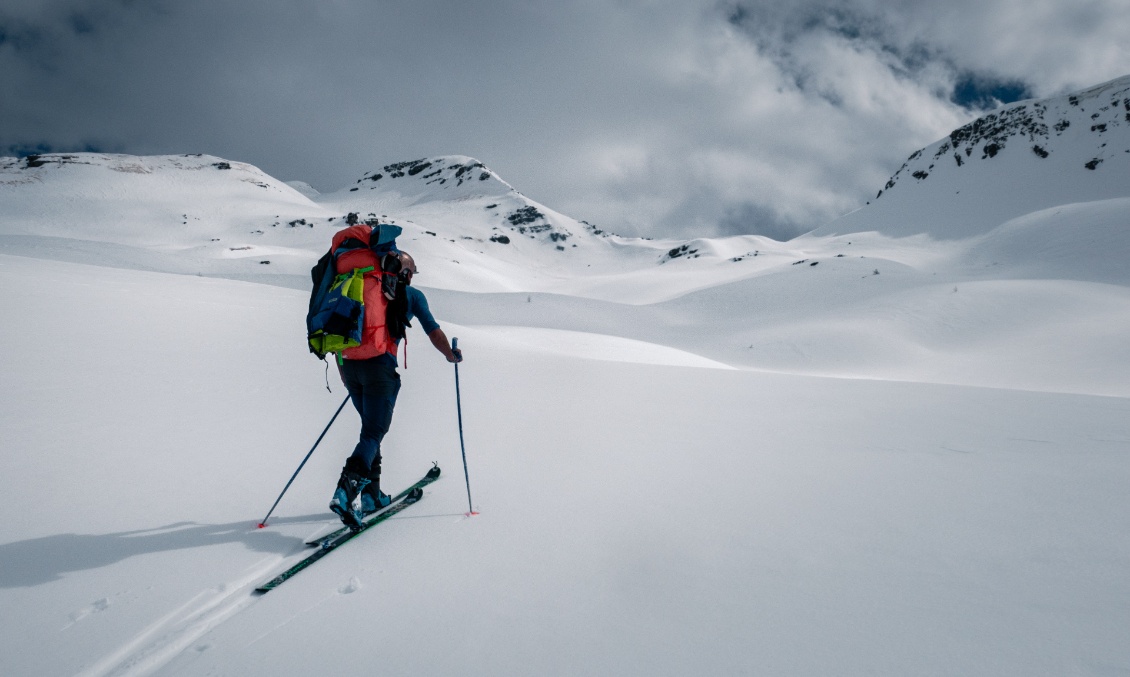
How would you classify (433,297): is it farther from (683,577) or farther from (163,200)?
(163,200)

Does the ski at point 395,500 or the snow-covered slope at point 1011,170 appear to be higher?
the snow-covered slope at point 1011,170

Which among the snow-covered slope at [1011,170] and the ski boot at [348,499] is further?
the snow-covered slope at [1011,170]

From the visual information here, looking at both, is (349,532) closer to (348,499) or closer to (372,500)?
(348,499)

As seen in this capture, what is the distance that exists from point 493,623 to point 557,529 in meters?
0.93

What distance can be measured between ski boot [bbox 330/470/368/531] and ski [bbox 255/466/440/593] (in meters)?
0.06

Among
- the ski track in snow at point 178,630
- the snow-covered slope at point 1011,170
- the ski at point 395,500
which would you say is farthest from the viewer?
the snow-covered slope at point 1011,170

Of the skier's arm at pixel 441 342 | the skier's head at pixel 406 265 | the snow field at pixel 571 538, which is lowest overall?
the snow field at pixel 571 538

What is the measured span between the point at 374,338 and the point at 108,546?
6.03 ft

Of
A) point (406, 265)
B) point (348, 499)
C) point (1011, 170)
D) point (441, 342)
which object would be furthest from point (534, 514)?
point (1011, 170)

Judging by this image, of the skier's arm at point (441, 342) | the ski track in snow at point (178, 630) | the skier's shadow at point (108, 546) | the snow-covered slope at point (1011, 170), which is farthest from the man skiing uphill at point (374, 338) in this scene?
the snow-covered slope at point (1011, 170)

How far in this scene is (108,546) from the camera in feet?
8.82

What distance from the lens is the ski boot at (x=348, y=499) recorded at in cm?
300

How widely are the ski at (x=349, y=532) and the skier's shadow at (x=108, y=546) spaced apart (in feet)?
0.70

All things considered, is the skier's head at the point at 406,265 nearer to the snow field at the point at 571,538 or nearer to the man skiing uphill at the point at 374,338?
the man skiing uphill at the point at 374,338
